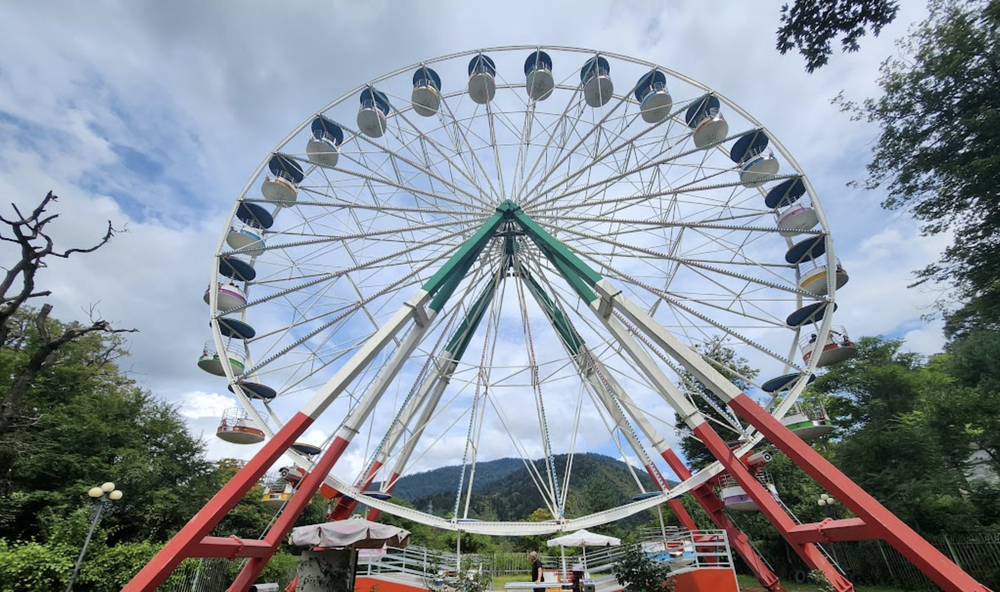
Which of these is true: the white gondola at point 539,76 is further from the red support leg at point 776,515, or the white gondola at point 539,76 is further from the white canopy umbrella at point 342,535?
the white canopy umbrella at point 342,535

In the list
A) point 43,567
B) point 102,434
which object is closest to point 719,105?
point 43,567

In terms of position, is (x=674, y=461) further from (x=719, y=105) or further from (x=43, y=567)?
(x=43, y=567)

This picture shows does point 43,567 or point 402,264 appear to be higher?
point 402,264

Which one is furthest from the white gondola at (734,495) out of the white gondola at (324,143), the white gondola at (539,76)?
the white gondola at (324,143)

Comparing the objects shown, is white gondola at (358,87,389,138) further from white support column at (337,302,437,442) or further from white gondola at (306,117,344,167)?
white support column at (337,302,437,442)

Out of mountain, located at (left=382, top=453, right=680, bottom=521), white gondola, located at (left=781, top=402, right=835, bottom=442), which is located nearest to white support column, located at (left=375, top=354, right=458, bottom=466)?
white gondola, located at (left=781, top=402, right=835, bottom=442)

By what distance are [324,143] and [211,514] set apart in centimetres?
1271

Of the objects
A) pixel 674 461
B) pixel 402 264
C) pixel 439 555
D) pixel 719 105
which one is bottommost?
pixel 439 555

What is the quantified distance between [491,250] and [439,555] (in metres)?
10.1

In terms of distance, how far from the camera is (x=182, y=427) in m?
26.3

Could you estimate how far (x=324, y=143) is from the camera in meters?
17.4

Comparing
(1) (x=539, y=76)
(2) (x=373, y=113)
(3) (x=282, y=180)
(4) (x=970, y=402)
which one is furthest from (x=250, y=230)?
(4) (x=970, y=402)

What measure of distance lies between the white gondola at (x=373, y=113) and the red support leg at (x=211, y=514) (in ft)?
35.7

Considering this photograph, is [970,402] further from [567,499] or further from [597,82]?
[567,499]
